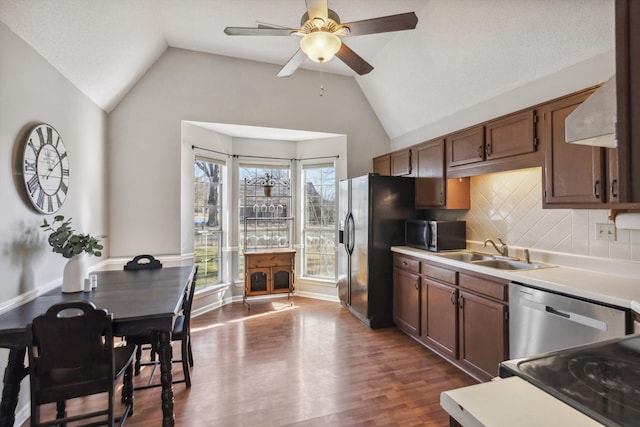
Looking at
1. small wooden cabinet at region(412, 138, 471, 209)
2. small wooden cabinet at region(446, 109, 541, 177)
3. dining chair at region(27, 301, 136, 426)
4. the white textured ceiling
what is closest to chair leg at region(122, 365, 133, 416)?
dining chair at region(27, 301, 136, 426)

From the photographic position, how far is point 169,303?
1.89 meters

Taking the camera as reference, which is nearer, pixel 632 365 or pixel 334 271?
pixel 632 365

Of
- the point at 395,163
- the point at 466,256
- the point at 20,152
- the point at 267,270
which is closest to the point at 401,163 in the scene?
the point at 395,163

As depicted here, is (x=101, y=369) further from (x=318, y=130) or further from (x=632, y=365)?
(x=318, y=130)

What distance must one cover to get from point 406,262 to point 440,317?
0.71m

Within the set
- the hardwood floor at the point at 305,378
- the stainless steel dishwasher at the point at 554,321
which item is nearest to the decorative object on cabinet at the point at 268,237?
the hardwood floor at the point at 305,378

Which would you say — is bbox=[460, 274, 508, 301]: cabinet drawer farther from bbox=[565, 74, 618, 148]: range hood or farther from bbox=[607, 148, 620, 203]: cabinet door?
bbox=[565, 74, 618, 148]: range hood

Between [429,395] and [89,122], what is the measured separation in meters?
3.97

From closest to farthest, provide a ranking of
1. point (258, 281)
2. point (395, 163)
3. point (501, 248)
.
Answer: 1. point (501, 248)
2. point (395, 163)
3. point (258, 281)

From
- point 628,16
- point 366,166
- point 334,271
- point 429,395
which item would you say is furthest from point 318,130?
point 628,16

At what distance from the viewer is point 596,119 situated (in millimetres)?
1216

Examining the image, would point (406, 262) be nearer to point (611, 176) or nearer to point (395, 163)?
point (395, 163)

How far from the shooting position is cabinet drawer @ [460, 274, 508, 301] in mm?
2182

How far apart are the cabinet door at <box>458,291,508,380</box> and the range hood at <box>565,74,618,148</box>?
1.35 metres
